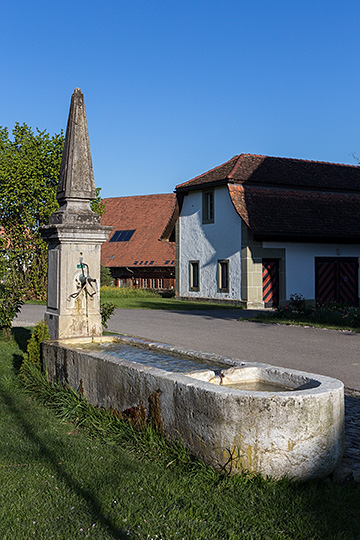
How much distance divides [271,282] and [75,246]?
18734 mm

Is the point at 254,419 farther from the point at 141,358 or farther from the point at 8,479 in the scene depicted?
the point at 141,358

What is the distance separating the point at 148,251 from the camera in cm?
3834

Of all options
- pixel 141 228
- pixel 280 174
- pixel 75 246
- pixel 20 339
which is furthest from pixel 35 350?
pixel 141 228

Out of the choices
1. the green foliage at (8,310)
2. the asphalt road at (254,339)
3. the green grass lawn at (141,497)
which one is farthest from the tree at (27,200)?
the green grass lawn at (141,497)

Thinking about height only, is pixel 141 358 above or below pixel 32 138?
below

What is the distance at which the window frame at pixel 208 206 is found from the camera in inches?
1116

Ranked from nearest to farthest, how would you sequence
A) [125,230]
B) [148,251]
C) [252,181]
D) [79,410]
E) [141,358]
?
[79,410]
[141,358]
[252,181]
[148,251]
[125,230]

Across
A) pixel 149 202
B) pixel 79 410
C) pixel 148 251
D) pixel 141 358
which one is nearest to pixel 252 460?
pixel 79 410

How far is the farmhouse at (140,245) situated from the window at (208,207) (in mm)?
4184

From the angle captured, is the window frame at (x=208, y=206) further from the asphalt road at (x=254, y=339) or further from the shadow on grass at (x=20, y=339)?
the shadow on grass at (x=20, y=339)

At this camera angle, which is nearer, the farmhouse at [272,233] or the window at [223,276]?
the farmhouse at [272,233]

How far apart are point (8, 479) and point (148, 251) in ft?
112

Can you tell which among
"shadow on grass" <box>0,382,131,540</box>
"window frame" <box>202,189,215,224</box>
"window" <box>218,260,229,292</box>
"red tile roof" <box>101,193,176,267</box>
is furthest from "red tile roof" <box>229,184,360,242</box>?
Result: "shadow on grass" <box>0,382,131,540</box>

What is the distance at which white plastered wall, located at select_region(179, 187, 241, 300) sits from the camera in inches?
1048
